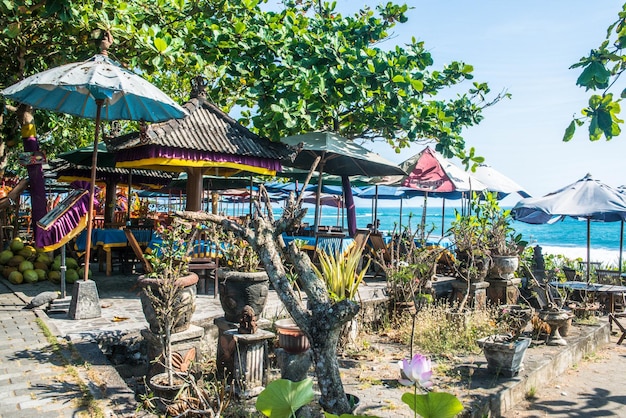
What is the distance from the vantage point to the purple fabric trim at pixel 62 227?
5.86 metres

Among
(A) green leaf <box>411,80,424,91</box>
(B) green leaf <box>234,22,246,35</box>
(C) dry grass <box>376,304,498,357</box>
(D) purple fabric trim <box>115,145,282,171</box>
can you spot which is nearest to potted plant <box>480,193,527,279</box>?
(C) dry grass <box>376,304,498,357</box>

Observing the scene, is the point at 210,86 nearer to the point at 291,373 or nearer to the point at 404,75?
the point at 404,75

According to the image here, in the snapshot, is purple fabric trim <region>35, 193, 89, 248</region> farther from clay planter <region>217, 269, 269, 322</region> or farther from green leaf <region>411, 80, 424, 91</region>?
green leaf <region>411, 80, 424, 91</region>

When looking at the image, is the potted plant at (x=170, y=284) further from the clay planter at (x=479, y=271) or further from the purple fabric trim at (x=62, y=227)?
the clay planter at (x=479, y=271)

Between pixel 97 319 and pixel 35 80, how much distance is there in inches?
105

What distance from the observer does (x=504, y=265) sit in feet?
26.5

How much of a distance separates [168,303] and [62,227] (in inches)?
108

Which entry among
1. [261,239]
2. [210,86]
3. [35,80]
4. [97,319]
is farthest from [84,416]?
[210,86]

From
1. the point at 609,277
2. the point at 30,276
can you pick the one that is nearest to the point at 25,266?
the point at 30,276

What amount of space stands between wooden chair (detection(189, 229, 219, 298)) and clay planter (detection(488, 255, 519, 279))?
4470mm

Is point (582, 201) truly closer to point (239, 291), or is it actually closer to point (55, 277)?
point (239, 291)

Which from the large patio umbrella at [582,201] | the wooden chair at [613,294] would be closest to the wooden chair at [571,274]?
the wooden chair at [613,294]

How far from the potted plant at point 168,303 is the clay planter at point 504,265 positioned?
17.8 ft

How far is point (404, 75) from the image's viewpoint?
7.98 m
